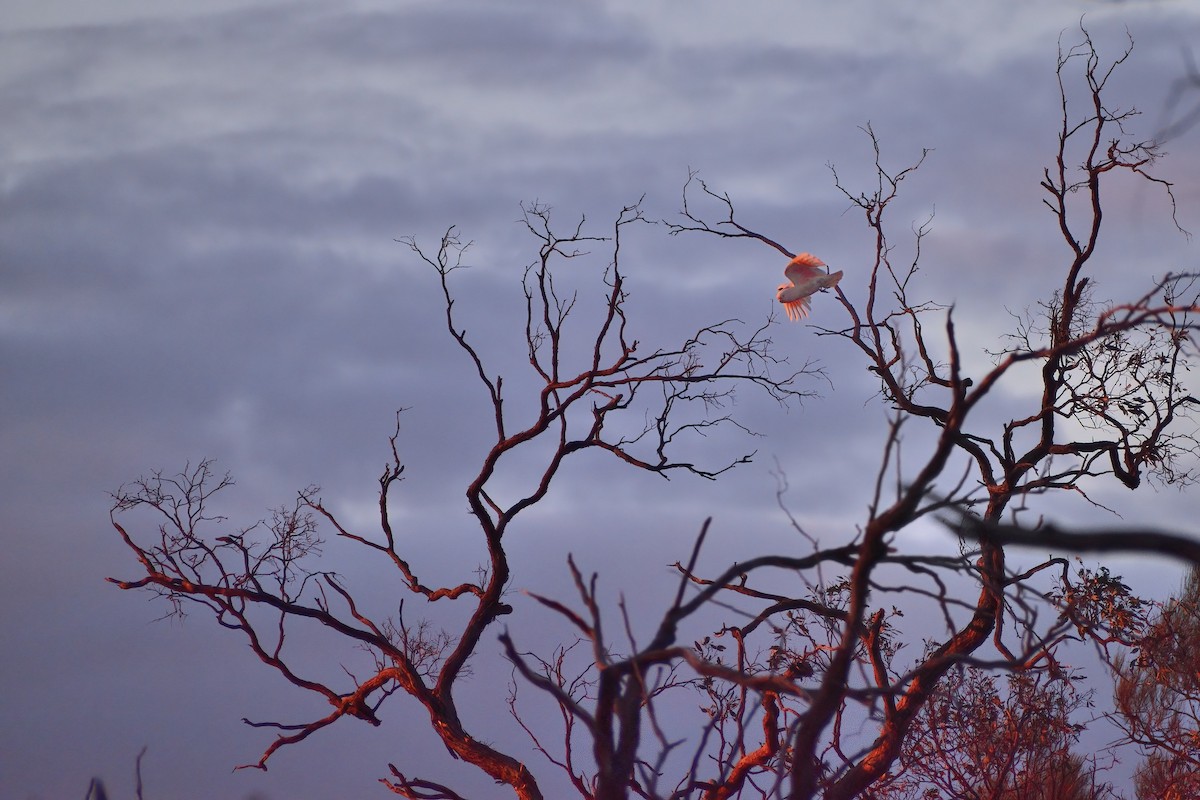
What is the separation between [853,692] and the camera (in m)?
3.15

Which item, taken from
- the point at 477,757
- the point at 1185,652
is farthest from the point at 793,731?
the point at 1185,652

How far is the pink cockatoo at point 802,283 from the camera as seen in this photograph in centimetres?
1041

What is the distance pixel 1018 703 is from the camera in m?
10.5

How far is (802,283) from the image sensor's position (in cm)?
1059

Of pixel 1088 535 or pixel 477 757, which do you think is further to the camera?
pixel 477 757

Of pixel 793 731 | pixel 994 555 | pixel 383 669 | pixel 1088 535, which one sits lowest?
pixel 1088 535

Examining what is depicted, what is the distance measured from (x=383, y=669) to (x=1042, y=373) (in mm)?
6315

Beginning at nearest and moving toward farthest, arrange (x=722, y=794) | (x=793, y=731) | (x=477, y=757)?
(x=793, y=731) → (x=722, y=794) → (x=477, y=757)

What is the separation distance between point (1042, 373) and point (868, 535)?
25.0 feet

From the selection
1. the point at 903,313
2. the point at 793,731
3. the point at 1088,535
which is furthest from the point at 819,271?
the point at 1088,535

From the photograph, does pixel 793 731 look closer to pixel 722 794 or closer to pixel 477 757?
pixel 722 794

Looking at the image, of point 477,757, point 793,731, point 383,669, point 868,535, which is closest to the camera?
point 868,535

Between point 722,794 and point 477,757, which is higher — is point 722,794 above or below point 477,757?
below

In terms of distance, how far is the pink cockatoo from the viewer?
1041 centimetres
